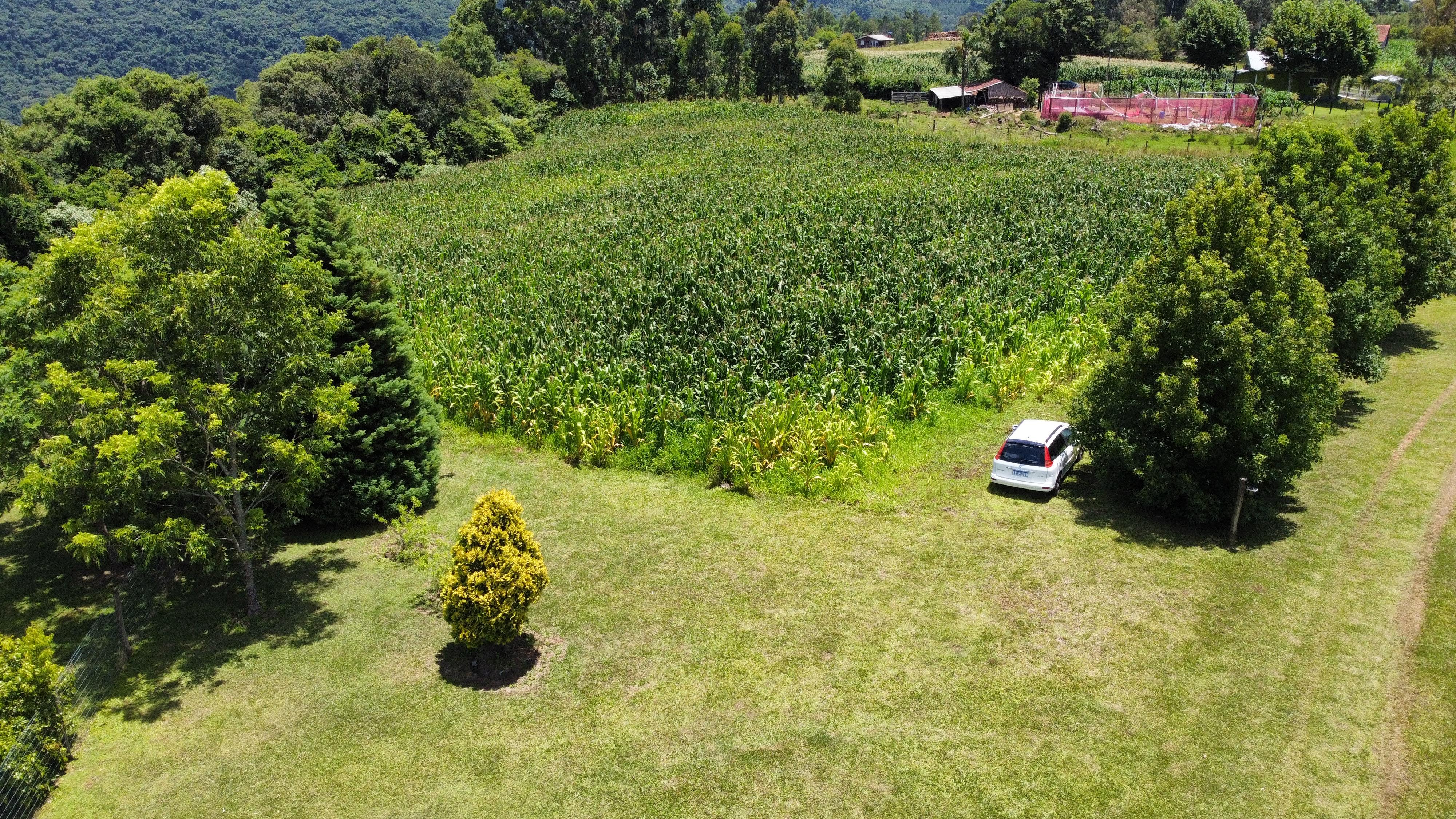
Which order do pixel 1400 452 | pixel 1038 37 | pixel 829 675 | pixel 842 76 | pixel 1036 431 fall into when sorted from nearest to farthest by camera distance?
pixel 829 675, pixel 1036 431, pixel 1400 452, pixel 842 76, pixel 1038 37

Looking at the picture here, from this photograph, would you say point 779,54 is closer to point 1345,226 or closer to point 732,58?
point 732,58

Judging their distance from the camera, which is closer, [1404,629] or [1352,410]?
[1404,629]

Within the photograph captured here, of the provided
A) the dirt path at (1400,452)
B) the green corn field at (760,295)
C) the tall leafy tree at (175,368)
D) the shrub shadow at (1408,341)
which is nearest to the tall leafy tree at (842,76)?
the green corn field at (760,295)

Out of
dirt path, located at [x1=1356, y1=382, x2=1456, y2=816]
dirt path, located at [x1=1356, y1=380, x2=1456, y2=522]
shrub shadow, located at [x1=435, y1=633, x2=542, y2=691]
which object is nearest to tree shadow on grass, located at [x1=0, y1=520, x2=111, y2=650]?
shrub shadow, located at [x1=435, y1=633, x2=542, y2=691]

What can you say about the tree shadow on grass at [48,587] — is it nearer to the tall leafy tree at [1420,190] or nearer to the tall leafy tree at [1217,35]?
the tall leafy tree at [1420,190]

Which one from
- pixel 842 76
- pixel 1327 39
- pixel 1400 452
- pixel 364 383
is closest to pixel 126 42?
pixel 842 76

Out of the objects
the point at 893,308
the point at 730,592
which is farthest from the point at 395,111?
the point at 730,592

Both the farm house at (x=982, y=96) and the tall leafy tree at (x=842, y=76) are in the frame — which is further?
the tall leafy tree at (x=842, y=76)
